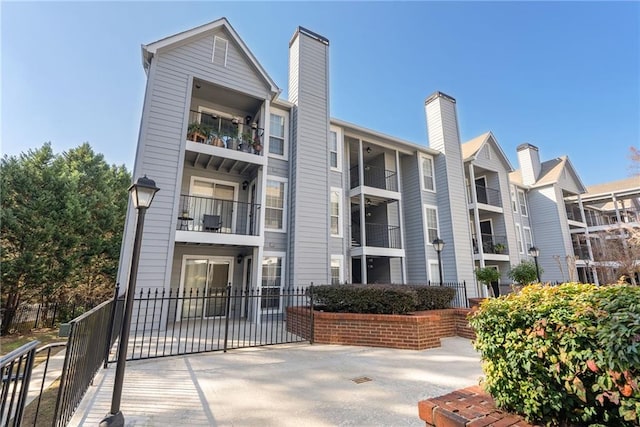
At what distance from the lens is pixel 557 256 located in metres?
20.7

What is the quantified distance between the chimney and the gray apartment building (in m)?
9.61

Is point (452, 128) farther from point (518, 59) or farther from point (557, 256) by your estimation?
point (557, 256)

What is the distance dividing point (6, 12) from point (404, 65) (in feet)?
50.2

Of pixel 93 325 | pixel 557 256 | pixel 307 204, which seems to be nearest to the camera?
pixel 93 325

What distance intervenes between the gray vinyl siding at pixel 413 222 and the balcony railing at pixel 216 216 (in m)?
9.22

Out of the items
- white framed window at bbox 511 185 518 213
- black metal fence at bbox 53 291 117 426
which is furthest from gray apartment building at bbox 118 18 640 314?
white framed window at bbox 511 185 518 213

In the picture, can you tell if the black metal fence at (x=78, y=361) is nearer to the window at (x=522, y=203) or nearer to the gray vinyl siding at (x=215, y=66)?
the gray vinyl siding at (x=215, y=66)

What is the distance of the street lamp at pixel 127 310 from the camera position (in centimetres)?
331

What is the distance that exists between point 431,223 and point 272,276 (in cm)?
980

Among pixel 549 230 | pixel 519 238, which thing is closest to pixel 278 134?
pixel 519 238

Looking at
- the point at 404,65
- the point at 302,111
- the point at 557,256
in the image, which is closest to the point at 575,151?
the point at 557,256

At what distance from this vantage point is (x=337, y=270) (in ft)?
41.4

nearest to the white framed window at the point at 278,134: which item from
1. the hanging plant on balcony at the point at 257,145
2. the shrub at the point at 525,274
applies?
the hanging plant on balcony at the point at 257,145

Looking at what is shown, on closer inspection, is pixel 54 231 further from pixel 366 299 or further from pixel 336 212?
pixel 366 299
